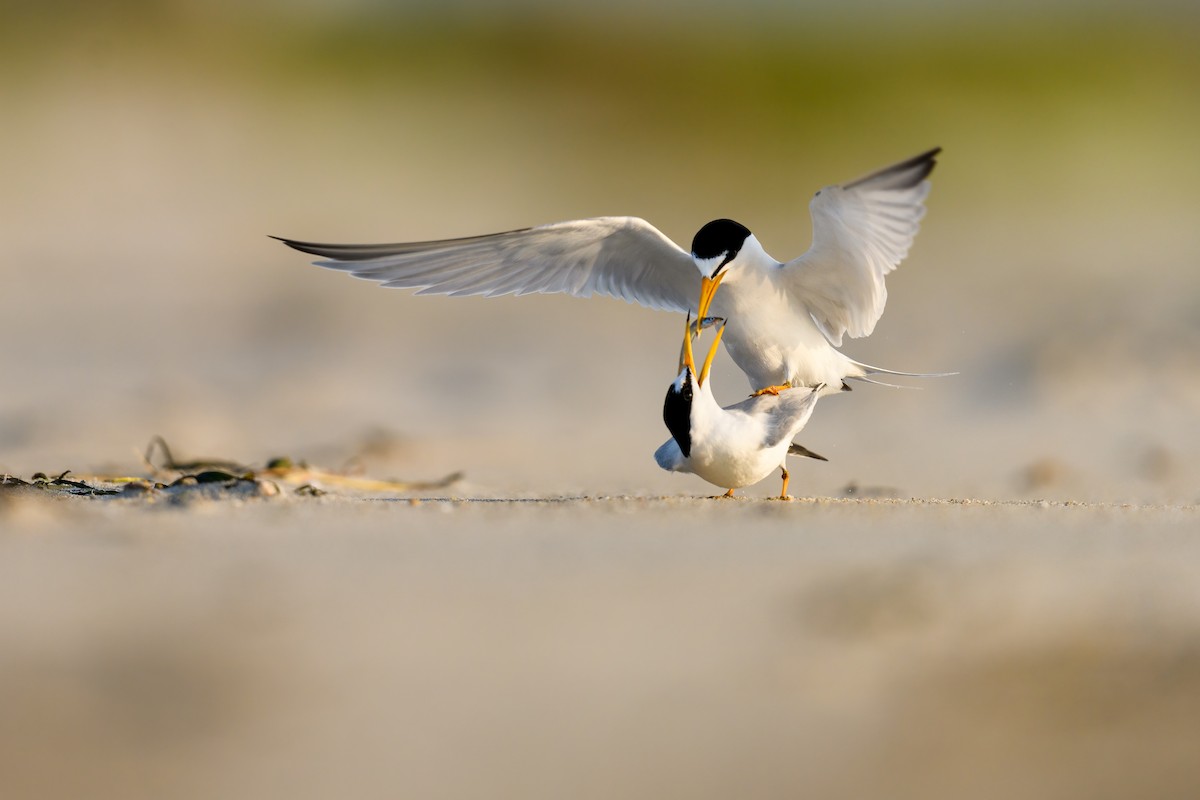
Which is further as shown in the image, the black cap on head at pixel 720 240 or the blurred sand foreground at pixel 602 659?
the black cap on head at pixel 720 240

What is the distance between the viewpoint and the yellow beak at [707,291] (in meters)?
4.88

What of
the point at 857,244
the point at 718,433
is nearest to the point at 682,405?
the point at 718,433

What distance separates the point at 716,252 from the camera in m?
4.93

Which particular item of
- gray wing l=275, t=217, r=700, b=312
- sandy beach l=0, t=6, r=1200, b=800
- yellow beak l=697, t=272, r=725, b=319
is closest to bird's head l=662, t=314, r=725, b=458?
sandy beach l=0, t=6, r=1200, b=800

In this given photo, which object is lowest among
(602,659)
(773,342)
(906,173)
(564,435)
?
(602,659)

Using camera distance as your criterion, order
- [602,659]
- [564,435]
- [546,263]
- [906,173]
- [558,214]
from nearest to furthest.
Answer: [602,659], [906,173], [546,263], [564,435], [558,214]

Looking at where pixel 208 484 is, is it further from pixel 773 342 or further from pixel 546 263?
pixel 773 342

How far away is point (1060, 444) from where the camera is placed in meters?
6.45

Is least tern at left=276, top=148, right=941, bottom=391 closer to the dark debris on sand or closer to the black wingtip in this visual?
the black wingtip

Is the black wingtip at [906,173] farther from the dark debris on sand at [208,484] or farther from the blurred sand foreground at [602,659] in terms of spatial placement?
the dark debris on sand at [208,484]

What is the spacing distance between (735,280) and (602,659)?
6.99 feet

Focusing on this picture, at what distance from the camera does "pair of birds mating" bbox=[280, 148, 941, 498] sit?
14.9 ft

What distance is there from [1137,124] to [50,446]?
1365cm

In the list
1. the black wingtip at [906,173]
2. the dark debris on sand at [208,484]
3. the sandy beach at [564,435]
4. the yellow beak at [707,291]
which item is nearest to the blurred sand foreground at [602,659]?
the sandy beach at [564,435]
